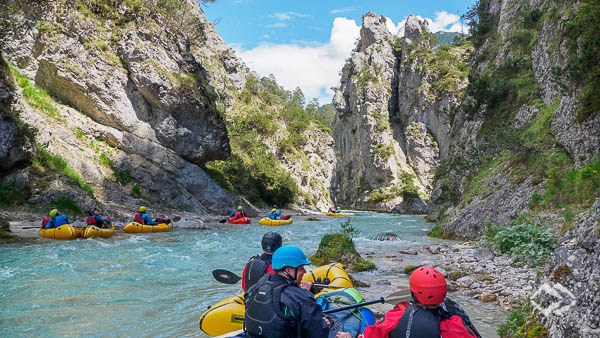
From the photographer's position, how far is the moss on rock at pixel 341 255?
8.88 metres

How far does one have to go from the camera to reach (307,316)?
2.96 meters

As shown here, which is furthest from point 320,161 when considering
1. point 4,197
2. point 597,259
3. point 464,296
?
point 597,259

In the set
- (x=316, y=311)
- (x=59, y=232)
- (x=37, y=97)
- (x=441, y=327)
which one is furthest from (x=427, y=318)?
(x=37, y=97)

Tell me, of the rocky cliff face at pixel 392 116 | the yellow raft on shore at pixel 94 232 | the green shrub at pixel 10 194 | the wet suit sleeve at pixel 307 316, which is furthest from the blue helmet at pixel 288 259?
the rocky cliff face at pixel 392 116

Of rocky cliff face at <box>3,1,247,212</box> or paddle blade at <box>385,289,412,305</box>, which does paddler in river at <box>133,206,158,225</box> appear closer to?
rocky cliff face at <box>3,1,247,212</box>

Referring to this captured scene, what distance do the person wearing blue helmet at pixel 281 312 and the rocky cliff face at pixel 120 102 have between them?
63.3ft

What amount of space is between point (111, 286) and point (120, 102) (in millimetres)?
19680

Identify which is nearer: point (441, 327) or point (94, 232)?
point (441, 327)

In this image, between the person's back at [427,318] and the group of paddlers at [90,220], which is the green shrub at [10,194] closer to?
the group of paddlers at [90,220]

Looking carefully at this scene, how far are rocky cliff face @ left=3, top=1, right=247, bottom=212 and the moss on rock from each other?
1489 centimetres

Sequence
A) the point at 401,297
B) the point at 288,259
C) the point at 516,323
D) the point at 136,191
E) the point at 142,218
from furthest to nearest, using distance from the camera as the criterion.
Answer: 1. the point at 136,191
2. the point at 142,218
3. the point at 516,323
4. the point at 401,297
5. the point at 288,259

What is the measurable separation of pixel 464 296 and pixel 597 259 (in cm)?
368

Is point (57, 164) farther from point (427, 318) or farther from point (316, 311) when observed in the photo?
→ point (427, 318)

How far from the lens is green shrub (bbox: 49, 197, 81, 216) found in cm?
1570
